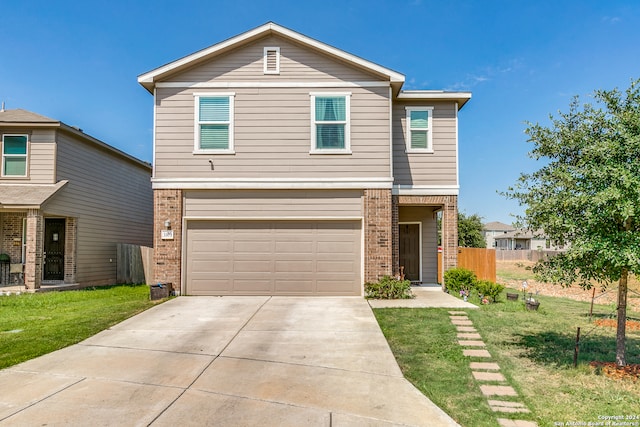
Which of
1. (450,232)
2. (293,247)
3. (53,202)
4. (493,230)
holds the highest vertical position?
(53,202)

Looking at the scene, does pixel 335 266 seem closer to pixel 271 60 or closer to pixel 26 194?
pixel 271 60

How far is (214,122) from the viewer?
37.3 ft

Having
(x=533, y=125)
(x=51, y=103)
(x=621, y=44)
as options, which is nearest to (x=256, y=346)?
(x=533, y=125)

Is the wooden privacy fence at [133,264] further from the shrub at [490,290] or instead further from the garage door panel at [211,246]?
the shrub at [490,290]

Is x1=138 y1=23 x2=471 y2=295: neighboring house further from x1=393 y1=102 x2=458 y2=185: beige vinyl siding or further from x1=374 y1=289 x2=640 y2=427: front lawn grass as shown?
x1=374 y1=289 x2=640 y2=427: front lawn grass

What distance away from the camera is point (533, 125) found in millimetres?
6020

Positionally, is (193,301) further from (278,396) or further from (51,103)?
(51,103)

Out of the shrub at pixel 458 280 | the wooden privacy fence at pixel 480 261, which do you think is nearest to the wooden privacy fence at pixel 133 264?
the shrub at pixel 458 280

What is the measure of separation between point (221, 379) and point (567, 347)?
5.33 m

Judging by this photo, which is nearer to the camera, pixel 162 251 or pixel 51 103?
pixel 162 251

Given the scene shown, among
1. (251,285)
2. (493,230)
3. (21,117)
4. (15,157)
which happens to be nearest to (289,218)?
(251,285)

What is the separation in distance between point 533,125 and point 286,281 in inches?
289

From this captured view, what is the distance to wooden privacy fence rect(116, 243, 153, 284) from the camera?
1627cm

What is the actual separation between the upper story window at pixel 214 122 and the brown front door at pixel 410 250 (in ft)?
22.0
